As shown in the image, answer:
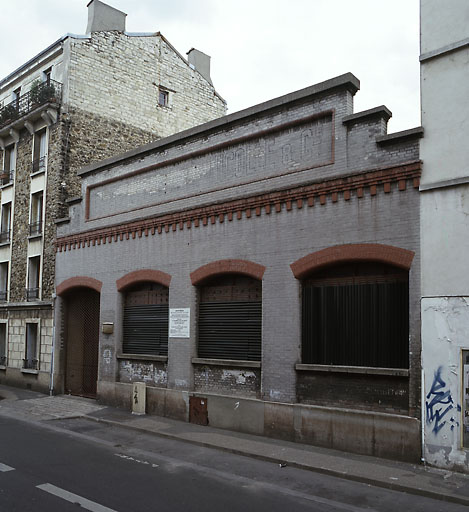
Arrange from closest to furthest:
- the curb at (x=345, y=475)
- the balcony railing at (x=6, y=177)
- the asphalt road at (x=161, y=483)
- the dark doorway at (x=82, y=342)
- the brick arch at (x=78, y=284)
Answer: the asphalt road at (x=161, y=483), the curb at (x=345, y=475), the brick arch at (x=78, y=284), the dark doorway at (x=82, y=342), the balcony railing at (x=6, y=177)

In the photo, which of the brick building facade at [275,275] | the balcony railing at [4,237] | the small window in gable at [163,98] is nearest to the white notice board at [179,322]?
the brick building facade at [275,275]

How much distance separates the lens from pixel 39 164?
21734mm

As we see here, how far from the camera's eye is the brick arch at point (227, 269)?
494 inches

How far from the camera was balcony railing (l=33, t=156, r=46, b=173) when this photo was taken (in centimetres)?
2144

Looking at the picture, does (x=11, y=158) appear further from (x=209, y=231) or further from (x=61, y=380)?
(x=209, y=231)

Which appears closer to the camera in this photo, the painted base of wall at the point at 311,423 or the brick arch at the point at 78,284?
the painted base of wall at the point at 311,423

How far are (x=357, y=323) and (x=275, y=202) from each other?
339cm

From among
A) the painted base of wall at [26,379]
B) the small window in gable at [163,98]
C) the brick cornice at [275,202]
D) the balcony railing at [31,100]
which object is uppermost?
the small window in gable at [163,98]

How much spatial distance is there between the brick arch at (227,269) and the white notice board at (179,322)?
91cm

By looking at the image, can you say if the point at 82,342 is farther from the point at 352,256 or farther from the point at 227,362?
the point at 352,256

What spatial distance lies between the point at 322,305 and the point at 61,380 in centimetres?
1164

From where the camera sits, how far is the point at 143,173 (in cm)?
1630

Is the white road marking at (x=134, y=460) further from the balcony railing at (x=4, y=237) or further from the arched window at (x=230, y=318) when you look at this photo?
the balcony railing at (x=4, y=237)

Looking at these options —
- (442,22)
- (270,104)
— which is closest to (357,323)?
(270,104)
